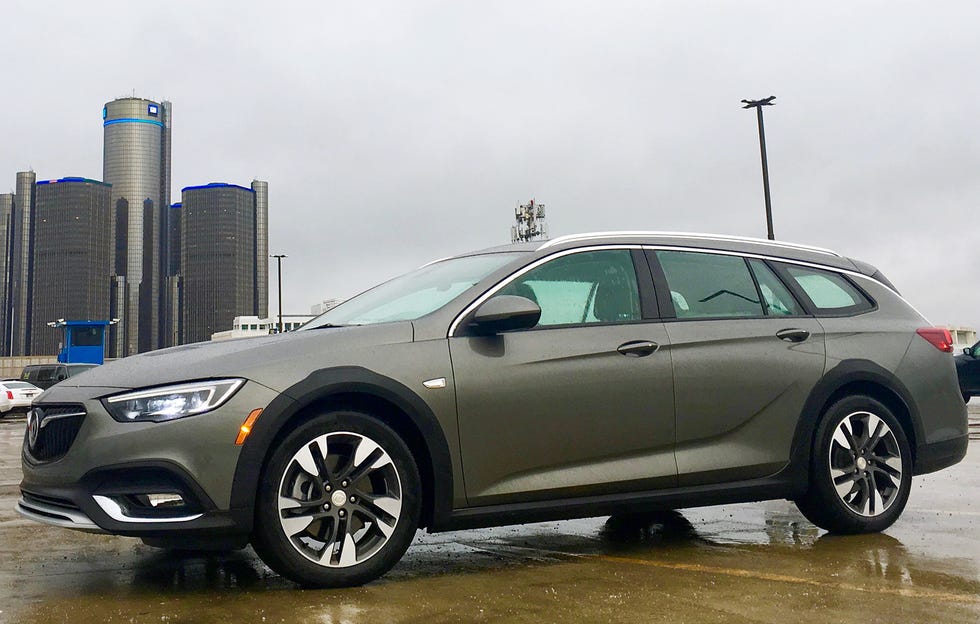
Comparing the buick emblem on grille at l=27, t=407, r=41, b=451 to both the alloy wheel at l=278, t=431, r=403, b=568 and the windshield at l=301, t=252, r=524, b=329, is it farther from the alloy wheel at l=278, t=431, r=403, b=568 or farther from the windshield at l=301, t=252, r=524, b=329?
the windshield at l=301, t=252, r=524, b=329

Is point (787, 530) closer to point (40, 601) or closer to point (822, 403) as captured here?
point (822, 403)

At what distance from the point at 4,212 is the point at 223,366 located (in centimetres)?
17579

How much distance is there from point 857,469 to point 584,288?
184 cm

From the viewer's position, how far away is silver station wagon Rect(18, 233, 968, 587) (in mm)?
3936

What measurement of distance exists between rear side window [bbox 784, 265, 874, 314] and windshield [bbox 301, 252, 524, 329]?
71.5 inches

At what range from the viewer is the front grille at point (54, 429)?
4.00 metres

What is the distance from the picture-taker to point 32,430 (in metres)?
4.31

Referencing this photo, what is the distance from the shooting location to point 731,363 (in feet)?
16.6

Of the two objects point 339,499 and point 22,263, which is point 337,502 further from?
point 22,263

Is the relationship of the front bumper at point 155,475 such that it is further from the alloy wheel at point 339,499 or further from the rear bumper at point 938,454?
the rear bumper at point 938,454

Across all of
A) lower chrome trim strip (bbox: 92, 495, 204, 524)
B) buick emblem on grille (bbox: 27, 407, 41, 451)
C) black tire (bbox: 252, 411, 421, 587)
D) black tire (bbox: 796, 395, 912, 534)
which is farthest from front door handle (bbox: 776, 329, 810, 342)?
buick emblem on grille (bbox: 27, 407, 41, 451)

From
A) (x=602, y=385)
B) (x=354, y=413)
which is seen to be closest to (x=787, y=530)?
(x=602, y=385)

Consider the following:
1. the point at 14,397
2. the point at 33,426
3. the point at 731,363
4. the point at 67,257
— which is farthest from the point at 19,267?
the point at 731,363

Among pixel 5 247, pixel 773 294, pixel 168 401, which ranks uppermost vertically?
pixel 5 247
